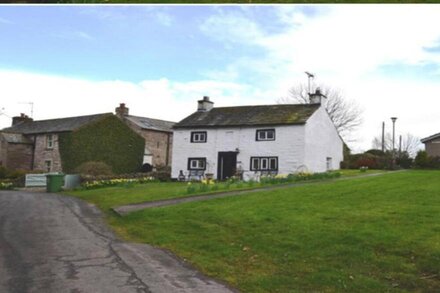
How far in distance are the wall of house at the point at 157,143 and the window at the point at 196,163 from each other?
15868 mm

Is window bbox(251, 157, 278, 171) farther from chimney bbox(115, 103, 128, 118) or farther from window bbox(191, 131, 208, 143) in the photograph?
chimney bbox(115, 103, 128, 118)

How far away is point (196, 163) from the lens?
35.8 metres

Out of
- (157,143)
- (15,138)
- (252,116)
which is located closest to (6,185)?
(15,138)

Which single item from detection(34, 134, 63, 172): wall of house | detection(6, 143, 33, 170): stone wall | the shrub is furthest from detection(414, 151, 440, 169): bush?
detection(6, 143, 33, 170): stone wall

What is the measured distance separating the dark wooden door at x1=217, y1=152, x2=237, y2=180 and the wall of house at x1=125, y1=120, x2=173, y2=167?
17.6m

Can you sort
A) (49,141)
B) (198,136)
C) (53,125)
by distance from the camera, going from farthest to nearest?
(53,125)
(49,141)
(198,136)

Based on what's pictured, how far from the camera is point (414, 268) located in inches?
331

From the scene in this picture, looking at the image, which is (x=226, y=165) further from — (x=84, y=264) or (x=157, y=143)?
(x=84, y=264)

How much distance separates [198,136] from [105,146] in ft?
35.1

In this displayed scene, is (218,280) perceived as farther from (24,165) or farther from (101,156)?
(24,165)

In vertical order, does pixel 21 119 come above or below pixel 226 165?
above

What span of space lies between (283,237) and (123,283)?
13.4 ft

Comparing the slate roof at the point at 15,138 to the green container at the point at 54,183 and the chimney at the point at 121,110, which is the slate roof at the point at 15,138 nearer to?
the chimney at the point at 121,110

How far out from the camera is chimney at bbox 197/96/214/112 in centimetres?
3828
